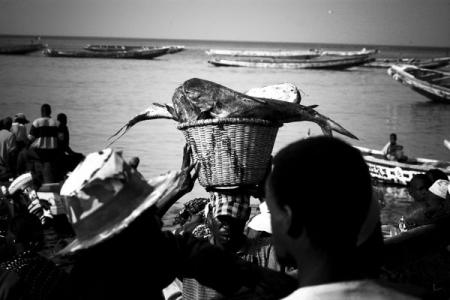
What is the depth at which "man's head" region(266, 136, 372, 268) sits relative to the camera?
161 cm

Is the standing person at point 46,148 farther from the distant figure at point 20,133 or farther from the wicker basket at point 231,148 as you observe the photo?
the wicker basket at point 231,148

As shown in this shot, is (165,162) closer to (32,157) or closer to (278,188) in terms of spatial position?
(32,157)

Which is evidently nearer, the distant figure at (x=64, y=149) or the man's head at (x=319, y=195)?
the man's head at (x=319, y=195)

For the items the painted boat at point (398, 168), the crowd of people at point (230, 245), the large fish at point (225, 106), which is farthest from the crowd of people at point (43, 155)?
the crowd of people at point (230, 245)

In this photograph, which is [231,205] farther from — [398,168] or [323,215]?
[398,168]

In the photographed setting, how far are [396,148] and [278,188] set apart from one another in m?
12.2

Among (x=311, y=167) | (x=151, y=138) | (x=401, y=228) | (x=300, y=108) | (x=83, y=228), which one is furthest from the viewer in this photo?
(x=151, y=138)

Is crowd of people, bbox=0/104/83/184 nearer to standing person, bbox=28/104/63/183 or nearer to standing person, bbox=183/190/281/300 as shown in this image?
standing person, bbox=28/104/63/183

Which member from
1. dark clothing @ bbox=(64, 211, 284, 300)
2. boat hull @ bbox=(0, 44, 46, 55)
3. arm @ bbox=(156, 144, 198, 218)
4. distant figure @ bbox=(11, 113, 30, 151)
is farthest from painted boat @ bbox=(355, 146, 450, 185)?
boat hull @ bbox=(0, 44, 46, 55)

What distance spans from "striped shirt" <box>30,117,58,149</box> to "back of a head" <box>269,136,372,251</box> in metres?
9.08

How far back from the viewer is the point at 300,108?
4363 millimetres

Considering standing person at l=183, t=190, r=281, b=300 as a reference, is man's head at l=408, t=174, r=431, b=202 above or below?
below

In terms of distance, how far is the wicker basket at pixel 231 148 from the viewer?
4.09 metres

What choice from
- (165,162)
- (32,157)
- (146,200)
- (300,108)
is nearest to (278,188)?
(146,200)
